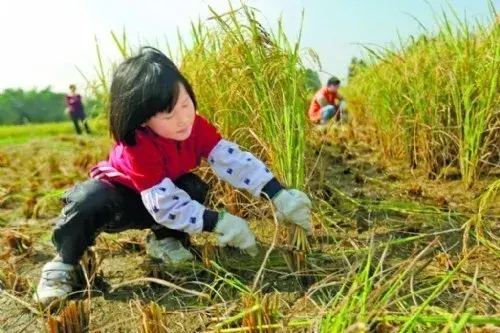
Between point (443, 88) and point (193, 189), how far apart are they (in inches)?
55.6

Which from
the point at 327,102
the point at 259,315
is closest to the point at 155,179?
the point at 259,315

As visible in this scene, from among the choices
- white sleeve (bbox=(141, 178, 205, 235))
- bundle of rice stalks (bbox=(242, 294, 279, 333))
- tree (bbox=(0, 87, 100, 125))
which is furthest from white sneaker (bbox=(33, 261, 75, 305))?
tree (bbox=(0, 87, 100, 125))

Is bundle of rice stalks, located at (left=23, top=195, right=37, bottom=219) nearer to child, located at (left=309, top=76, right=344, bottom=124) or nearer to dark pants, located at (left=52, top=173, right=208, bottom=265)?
dark pants, located at (left=52, top=173, right=208, bottom=265)

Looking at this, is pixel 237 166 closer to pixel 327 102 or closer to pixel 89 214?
pixel 89 214

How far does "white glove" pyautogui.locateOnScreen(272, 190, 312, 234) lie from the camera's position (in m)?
1.54

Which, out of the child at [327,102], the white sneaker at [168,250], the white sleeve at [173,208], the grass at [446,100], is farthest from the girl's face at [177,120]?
the child at [327,102]

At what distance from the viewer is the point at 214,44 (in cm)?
214

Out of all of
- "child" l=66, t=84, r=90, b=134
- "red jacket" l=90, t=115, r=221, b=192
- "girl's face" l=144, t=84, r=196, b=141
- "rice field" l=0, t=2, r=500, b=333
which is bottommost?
"rice field" l=0, t=2, r=500, b=333

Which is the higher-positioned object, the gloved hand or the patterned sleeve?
the patterned sleeve

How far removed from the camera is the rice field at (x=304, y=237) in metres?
1.17

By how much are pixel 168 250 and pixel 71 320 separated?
50 cm

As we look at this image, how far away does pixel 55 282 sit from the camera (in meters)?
1.56

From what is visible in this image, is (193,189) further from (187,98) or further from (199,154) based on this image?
(187,98)

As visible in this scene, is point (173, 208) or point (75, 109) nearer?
point (173, 208)
